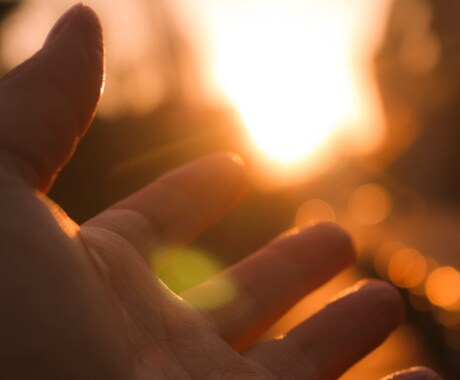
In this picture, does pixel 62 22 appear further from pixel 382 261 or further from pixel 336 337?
pixel 382 261

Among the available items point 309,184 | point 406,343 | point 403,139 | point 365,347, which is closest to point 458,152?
point 403,139

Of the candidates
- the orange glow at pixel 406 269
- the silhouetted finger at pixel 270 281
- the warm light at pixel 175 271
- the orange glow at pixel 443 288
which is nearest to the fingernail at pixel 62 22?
the warm light at pixel 175 271


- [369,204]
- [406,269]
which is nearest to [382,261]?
[406,269]

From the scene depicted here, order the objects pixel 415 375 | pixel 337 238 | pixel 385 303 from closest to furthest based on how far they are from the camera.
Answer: pixel 415 375, pixel 385 303, pixel 337 238

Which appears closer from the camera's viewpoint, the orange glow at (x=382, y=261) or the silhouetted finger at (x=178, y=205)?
the silhouetted finger at (x=178, y=205)

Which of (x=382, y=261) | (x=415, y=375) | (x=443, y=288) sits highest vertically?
(x=415, y=375)

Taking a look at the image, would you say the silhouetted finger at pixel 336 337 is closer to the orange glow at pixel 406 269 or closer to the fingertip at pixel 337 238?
the fingertip at pixel 337 238
